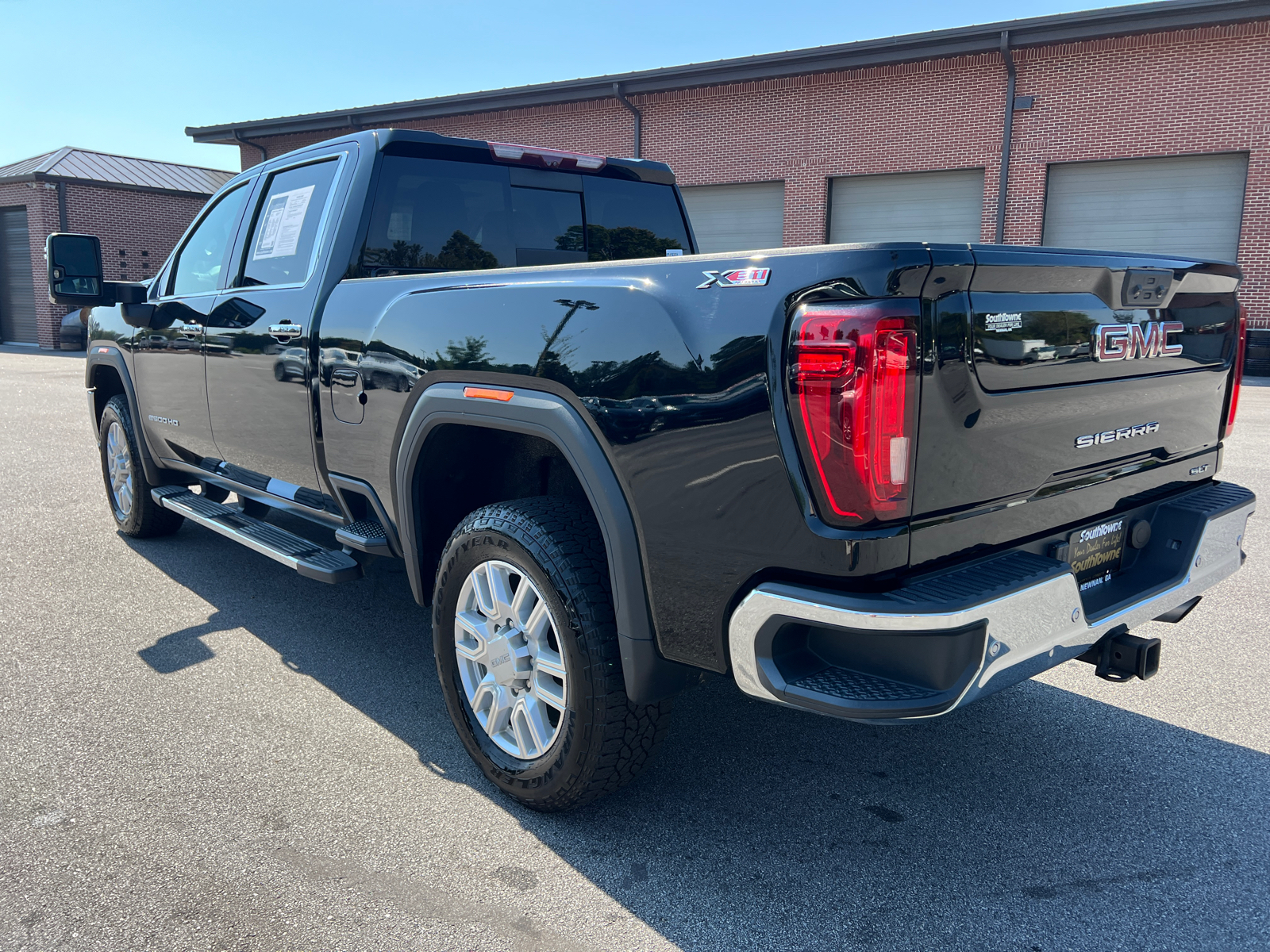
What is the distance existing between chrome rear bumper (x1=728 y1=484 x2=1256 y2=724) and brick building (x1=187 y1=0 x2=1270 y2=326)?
18.4 metres

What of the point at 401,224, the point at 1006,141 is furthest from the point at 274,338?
the point at 1006,141

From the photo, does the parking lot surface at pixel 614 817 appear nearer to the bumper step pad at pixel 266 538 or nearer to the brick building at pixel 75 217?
the bumper step pad at pixel 266 538

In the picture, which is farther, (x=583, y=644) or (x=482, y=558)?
(x=482, y=558)

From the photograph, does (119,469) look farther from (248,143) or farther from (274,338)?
(248,143)

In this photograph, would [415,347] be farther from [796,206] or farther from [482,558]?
[796,206]

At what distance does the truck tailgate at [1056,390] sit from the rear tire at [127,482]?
477 cm

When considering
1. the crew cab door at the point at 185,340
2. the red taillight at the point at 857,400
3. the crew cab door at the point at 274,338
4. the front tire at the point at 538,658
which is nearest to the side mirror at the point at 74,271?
the crew cab door at the point at 185,340

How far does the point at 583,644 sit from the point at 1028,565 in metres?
1.15

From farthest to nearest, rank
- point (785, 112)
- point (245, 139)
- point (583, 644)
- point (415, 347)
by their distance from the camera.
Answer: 1. point (245, 139)
2. point (785, 112)
3. point (415, 347)
4. point (583, 644)

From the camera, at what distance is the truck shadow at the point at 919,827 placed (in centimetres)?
234

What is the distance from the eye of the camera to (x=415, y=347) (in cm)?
309

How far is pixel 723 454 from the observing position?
2.18 metres

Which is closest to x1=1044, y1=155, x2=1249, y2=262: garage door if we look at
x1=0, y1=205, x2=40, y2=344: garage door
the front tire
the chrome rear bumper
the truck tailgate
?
the truck tailgate

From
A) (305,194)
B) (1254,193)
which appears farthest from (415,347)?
(1254,193)
